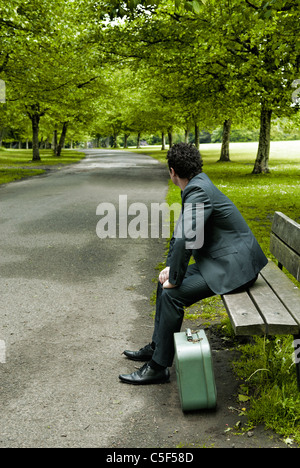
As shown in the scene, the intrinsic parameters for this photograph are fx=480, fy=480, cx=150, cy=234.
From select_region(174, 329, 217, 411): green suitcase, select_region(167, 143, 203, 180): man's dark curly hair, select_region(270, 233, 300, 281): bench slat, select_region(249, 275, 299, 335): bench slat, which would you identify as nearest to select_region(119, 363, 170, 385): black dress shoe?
select_region(174, 329, 217, 411): green suitcase

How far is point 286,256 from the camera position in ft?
14.0

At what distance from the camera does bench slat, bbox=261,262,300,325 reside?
3.30 m

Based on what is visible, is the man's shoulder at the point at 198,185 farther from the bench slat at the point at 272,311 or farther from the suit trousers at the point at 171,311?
the bench slat at the point at 272,311

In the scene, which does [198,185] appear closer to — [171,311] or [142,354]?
[171,311]

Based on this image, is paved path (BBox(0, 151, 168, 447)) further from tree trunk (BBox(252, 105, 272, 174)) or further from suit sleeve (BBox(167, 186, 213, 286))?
tree trunk (BBox(252, 105, 272, 174))

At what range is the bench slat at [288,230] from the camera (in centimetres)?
394

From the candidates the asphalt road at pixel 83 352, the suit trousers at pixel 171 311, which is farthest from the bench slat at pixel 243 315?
the asphalt road at pixel 83 352

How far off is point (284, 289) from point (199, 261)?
0.70 meters

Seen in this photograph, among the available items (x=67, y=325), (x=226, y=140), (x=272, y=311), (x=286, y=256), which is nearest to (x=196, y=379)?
(x=272, y=311)

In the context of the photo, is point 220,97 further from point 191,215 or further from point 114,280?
point 191,215

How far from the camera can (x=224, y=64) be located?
62.0 ft

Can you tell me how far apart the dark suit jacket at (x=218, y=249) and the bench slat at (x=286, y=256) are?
0.37 meters
